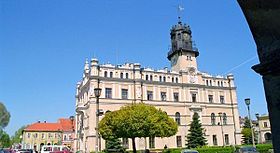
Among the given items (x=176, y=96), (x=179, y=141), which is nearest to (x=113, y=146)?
(x=179, y=141)

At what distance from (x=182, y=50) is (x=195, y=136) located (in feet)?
58.9

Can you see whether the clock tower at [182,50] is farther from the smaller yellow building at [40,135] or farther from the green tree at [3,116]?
the smaller yellow building at [40,135]

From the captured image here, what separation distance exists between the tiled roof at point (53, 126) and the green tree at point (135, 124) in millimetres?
47598

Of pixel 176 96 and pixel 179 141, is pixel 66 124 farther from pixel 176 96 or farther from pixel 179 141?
pixel 179 141

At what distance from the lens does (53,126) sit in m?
85.2

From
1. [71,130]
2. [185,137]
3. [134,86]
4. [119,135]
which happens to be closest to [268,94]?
[119,135]

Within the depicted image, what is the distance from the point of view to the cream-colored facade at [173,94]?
4712cm

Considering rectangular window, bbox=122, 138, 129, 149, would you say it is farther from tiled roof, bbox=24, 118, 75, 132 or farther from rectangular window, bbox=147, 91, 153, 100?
tiled roof, bbox=24, 118, 75, 132

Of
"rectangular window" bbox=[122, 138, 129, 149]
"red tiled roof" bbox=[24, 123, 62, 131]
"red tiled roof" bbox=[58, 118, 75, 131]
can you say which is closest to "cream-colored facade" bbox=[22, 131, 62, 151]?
"red tiled roof" bbox=[24, 123, 62, 131]

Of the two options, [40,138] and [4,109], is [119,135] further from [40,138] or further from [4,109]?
[40,138]

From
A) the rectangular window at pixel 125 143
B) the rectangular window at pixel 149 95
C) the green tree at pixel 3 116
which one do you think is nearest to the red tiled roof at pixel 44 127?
the green tree at pixel 3 116

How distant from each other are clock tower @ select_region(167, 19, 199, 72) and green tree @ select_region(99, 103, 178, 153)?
67.6 feet

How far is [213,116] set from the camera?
55500 millimetres

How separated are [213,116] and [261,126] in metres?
33.3
